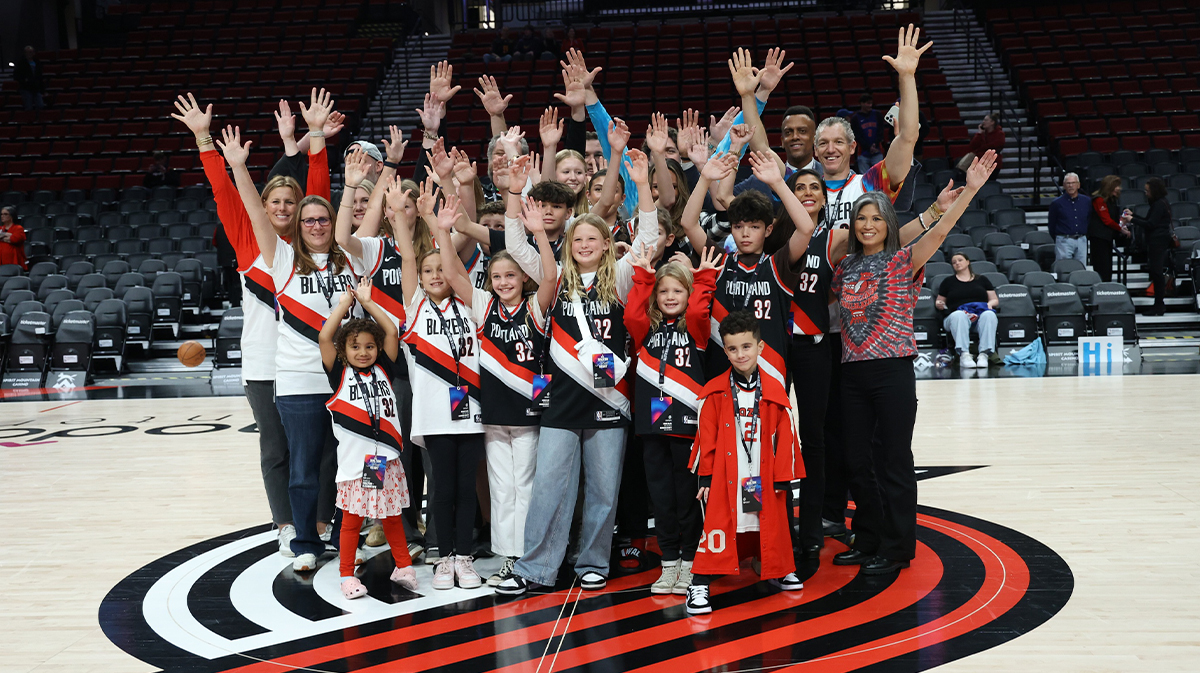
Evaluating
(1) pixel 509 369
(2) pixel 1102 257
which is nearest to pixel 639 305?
(1) pixel 509 369

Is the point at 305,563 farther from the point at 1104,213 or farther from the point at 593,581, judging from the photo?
the point at 1104,213

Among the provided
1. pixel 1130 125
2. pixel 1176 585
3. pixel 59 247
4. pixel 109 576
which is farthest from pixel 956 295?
pixel 59 247

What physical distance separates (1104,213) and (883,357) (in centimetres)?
814

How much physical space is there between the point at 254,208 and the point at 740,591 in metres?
2.39

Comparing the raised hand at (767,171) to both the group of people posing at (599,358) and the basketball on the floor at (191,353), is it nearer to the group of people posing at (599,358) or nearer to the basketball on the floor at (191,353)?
the group of people posing at (599,358)

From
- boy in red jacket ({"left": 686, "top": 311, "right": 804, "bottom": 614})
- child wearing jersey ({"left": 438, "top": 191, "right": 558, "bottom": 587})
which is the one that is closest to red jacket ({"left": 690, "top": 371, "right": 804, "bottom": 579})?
boy in red jacket ({"left": 686, "top": 311, "right": 804, "bottom": 614})

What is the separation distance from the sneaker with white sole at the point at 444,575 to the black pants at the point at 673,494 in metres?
0.80

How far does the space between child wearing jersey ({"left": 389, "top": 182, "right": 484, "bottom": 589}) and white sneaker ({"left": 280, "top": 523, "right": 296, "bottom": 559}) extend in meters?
0.77

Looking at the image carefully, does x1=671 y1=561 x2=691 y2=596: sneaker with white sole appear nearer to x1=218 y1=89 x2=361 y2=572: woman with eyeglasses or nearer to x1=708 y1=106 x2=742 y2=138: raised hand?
x1=218 y1=89 x2=361 y2=572: woman with eyeglasses

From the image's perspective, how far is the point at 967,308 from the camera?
9188 mm

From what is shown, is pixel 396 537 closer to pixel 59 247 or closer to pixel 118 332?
pixel 118 332

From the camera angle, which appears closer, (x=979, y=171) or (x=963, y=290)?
(x=979, y=171)

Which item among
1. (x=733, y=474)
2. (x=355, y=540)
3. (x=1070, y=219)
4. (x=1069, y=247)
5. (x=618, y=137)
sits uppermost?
(x=1070, y=219)

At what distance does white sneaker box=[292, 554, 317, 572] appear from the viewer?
3.66 m
